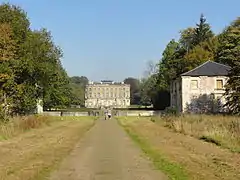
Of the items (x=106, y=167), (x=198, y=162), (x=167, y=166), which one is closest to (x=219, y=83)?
(x=198, y=162)

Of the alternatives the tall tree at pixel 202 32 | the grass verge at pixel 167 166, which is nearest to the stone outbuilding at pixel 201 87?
the tall tree at pixel 202 32

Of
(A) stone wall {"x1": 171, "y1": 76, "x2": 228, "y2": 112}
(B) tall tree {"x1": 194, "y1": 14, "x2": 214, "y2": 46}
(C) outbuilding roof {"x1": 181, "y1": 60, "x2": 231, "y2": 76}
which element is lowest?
(A) stone wall {"x1": 171, "y1": 76, "x2": 228, "y2": 112}

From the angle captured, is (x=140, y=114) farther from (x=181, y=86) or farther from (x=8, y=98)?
(x=8, y=98)

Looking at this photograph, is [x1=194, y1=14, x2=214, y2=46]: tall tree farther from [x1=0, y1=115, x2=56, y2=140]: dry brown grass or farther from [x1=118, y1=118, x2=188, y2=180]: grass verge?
[x1=118, y1=118, x2=188, y2=180]: grass verge

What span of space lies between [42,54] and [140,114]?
3598 cm

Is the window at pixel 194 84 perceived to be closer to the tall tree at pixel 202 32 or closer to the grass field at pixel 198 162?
the tall tree at pixel 202 32

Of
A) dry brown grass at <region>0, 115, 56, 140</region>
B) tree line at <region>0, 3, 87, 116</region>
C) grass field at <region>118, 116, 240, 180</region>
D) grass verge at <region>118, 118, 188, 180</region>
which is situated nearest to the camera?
grass verge at <region>118, 118, 188, 180</region>

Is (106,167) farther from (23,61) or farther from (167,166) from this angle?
(23,61)

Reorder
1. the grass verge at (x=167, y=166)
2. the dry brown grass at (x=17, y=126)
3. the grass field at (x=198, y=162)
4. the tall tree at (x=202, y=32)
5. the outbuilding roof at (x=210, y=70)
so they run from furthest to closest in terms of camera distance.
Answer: the tall tree at (x=202, y=32) → the outbuilding roof at (x=210, y=70) → the dry brown grass at (x=17, y=126) → the grass field at (x=198, y=162) → the grass verge at (x=167, y=166)

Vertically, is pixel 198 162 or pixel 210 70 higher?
pixel 210 70

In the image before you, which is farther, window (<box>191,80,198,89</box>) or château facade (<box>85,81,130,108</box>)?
château facade (<box>85,81,130,108</box>)

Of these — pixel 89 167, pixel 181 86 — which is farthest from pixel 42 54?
pixel 89 167

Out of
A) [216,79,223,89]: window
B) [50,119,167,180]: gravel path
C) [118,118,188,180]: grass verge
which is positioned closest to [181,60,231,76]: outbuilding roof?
[216,79,223,89]: window

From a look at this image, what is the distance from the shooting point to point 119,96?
19275 cm
